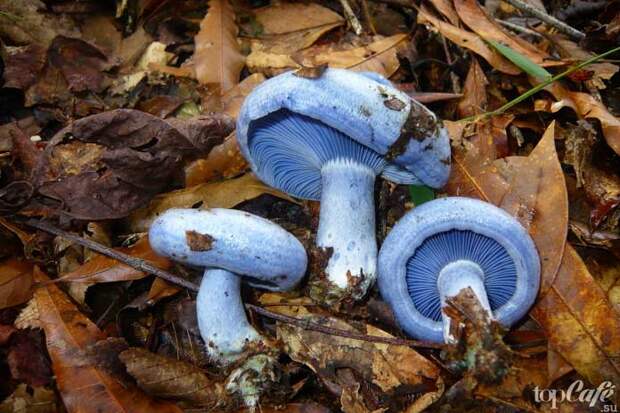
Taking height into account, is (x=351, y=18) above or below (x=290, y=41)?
above

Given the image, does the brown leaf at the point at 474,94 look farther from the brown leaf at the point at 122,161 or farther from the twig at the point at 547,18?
the brown leaf at the point at 122,161

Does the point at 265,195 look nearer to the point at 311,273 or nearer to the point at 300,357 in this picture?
the point at 311,273

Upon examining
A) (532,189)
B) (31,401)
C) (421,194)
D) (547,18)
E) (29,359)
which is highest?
(547,18)

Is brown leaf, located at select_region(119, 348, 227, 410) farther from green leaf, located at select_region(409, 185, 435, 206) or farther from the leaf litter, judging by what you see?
green leaf, located at select_region(409, 185, 435, 206)

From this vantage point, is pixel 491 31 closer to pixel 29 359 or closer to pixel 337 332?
pixel 337 332

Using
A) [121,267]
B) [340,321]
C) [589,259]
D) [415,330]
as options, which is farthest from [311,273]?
[589,259]

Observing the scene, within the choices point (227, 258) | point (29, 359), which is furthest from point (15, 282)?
point (227, 258)

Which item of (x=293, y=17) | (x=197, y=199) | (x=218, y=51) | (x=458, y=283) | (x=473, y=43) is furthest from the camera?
(x=293, y=17)
